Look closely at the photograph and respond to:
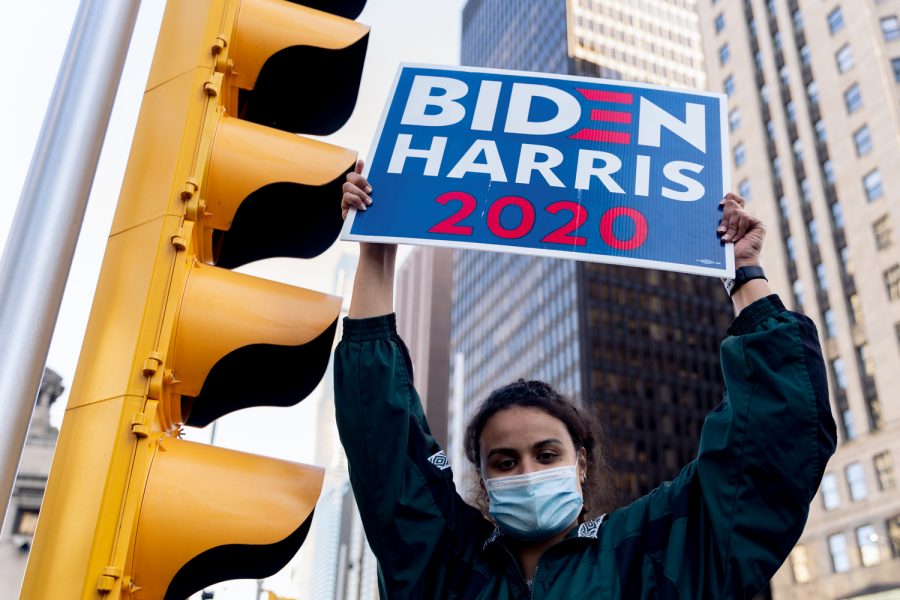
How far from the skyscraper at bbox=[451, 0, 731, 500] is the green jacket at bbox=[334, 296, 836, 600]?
2766 inches

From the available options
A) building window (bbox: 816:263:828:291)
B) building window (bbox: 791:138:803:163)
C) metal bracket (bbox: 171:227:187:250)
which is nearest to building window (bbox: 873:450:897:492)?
building window (bbox: 816:263:828:291)

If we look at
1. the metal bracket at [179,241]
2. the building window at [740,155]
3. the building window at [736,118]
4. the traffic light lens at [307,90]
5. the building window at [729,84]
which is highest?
the building window at [729,84]

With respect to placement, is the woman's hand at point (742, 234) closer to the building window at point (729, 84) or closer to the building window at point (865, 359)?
the building window at point (865, 359)

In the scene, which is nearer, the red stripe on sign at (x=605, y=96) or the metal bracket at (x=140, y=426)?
the metal bracket at (x=140, y=426)

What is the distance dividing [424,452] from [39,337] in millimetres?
1256

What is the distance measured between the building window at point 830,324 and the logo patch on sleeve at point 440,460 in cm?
4707

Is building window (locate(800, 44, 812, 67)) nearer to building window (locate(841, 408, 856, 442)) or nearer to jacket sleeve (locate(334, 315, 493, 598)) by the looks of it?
building window (locate(841, 408, 856, 442))

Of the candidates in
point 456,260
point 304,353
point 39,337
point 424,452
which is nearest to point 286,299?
point 304,353

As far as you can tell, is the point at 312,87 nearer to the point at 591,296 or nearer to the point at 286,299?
the point at 286,299

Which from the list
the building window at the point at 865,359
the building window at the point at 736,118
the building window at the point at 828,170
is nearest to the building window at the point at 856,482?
the building window at the point at 865,359

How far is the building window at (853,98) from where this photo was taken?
4659 cm

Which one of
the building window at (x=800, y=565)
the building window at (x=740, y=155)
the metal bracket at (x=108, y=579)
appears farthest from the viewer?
the building window at (x=740, y=155)

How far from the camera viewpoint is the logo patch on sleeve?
3.03 metres

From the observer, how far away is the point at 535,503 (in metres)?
3.00
